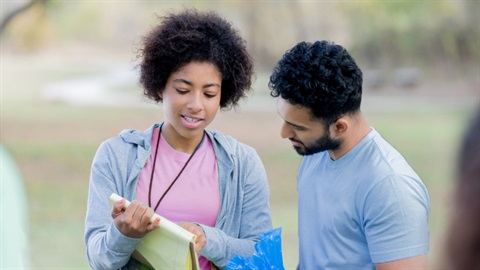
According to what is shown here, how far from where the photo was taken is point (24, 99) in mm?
15453

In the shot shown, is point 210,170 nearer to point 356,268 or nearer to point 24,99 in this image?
point 356,268

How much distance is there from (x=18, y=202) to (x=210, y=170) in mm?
624

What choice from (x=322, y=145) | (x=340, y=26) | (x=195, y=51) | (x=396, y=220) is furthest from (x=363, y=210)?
(x=340, y=26)

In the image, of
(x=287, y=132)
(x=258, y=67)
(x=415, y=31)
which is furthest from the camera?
(x=415, y=31)

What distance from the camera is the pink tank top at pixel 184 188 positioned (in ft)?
7.30

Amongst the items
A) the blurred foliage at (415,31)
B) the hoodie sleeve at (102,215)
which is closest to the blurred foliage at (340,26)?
the blurred foliage at (415,31)

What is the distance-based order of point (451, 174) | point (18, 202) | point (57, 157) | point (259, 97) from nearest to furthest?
point (451, 174) → point (18, 202) → point (57, 157) → point (259, 97)

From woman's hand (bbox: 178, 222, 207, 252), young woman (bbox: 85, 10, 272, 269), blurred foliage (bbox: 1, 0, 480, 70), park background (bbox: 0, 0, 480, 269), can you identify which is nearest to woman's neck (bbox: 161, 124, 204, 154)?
young woman (bbox: 85, 10, 272, 269)

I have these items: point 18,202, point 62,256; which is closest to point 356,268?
point 18,202

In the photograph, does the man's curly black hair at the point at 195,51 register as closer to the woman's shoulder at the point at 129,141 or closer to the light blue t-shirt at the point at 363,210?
the woman's shoulder at the point at 129,141

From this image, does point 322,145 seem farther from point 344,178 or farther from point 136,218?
point 136,218

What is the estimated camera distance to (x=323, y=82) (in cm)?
202

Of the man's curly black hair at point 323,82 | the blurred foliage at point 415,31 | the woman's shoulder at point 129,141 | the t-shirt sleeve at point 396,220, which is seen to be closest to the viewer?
the t-shirt sleeve at point 396,220

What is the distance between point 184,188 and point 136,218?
0.30 meters
